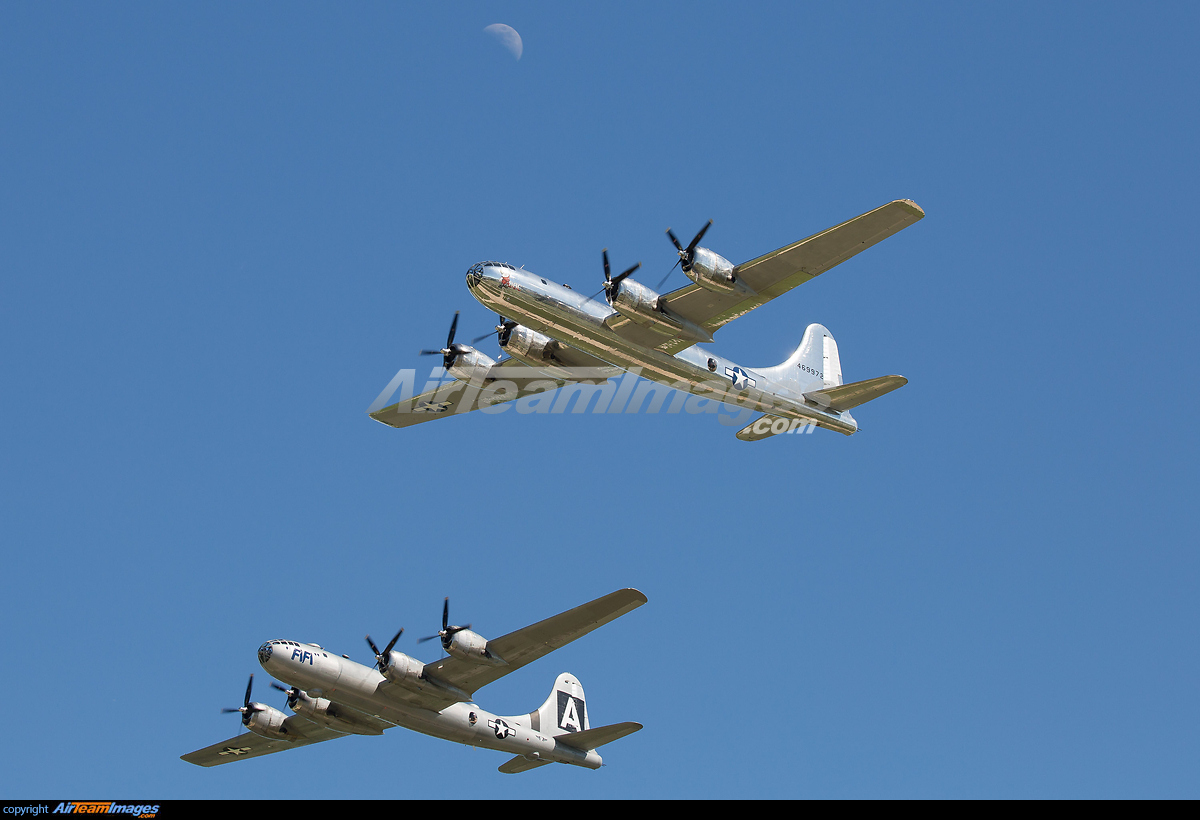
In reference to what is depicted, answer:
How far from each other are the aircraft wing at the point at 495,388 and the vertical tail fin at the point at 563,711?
10.1m

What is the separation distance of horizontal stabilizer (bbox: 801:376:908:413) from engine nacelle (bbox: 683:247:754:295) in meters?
7.13

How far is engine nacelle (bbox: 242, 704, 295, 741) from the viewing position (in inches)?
1336

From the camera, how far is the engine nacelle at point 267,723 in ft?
111

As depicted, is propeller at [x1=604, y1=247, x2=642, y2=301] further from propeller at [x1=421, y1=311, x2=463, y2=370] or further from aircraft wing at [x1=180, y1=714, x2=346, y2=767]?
aircraft wing at [x1=180, y1=714, x2=346, y2=767]

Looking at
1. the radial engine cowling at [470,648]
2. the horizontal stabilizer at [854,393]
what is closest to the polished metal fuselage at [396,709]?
the radial engine cowling at [470,648]

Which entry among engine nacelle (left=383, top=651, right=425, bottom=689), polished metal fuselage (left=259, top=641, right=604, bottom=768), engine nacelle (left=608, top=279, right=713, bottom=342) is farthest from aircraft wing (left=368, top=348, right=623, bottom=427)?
polished metal fuselage (left=259, top=641, right=604, bottom=768)

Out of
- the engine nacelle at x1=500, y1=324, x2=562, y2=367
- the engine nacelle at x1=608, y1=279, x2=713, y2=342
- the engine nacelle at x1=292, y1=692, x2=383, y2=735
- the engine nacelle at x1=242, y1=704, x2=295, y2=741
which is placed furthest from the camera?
the engine nacelle at x1=242, y1=704, x2=295, y2=741

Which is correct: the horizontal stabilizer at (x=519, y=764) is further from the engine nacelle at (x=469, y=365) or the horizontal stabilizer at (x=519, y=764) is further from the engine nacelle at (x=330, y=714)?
the engine nacelle at (x=469, y=365)

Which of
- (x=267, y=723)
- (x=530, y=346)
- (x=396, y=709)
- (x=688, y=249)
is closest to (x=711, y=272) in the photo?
(x=688, y=249)

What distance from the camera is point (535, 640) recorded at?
2884 cm
